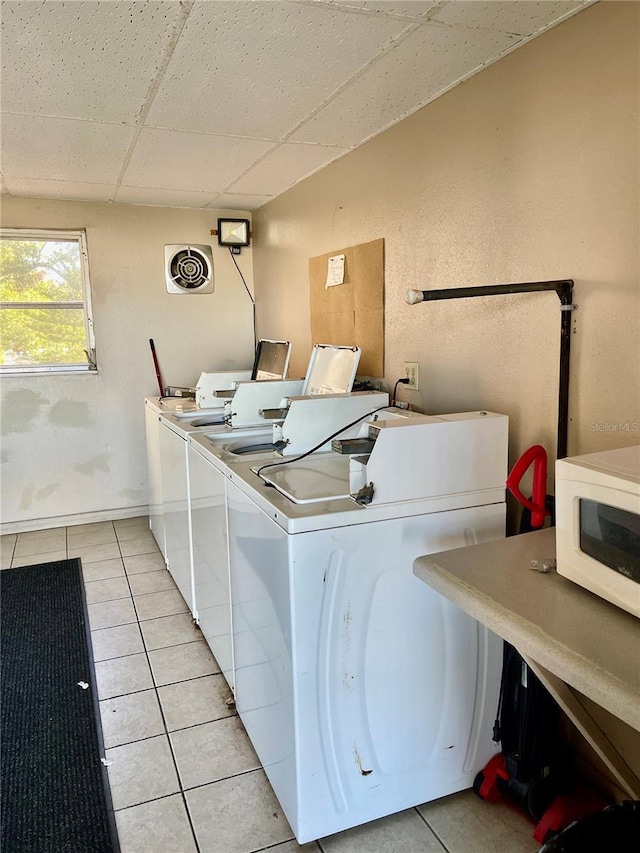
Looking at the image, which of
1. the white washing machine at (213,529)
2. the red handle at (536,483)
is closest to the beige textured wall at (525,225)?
the red handle at (536,483)

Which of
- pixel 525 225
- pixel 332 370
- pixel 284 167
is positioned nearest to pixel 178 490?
pixel 332 370

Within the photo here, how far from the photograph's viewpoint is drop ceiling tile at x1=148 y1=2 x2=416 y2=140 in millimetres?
1548

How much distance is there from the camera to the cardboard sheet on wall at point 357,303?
8.44 ft

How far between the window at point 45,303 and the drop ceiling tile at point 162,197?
0.43 meters

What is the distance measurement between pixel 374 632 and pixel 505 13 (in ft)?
5.45

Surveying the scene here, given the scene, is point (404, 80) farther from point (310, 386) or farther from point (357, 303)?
point (310, 386)

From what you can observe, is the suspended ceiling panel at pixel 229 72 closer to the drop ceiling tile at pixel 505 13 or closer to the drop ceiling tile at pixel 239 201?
the drop ceiling tile at pixel 505 13

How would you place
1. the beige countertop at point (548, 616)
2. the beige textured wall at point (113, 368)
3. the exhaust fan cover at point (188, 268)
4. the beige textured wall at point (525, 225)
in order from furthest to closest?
the exhaust fan cover at point (188, 268) < the beige textured wall at point (113, 368) < the beige textured wall at point (525, 225) < the beige countertop at point (548, 616)

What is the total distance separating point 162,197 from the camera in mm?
3713

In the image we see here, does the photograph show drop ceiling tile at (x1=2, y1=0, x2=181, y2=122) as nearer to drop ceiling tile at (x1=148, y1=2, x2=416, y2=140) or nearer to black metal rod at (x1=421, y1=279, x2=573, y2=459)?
drop ceiling tile at (x1=148, y1=2, x2=416, y2=140)

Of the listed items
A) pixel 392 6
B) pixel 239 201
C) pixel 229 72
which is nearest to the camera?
pixel 392 6

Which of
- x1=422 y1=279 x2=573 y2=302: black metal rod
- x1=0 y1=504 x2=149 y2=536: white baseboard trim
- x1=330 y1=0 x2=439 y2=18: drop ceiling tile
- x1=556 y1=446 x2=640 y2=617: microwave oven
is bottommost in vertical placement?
x1=0 y1=504 x2=149 y2=536: white baseboard trim

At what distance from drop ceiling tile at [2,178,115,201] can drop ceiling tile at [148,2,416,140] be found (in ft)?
4.26

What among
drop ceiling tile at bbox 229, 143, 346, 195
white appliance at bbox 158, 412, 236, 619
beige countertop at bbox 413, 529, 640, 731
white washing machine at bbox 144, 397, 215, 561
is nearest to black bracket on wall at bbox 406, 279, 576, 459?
beige countertop at bbox 413, 529, 640, 731
